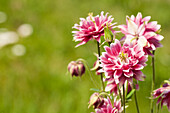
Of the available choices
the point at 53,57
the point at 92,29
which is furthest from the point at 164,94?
the point at 53,57

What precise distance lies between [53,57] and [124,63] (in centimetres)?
257

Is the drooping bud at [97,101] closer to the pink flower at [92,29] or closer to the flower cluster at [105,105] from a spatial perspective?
the flower cluster at [105,105]

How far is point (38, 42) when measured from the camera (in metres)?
4.06

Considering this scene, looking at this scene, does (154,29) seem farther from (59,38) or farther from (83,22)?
(59,38)

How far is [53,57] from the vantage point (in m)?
3.76

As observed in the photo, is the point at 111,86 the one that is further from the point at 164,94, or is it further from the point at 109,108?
the point at 164,94

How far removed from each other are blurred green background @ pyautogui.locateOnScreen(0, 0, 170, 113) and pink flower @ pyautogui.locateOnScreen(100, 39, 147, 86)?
1471 mm

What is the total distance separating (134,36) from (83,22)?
0.25 meters

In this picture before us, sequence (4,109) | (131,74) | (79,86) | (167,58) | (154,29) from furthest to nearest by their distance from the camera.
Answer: (167,58) → (79,86) → (4,109) → (154,29) → (131,74)

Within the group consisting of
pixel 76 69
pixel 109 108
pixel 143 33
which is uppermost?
pixel 143 33

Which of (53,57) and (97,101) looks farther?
(53,57)

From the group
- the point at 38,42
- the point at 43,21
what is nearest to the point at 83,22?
the point at 38,42

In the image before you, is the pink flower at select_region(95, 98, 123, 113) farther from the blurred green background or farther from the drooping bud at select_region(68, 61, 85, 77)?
the blurred green background

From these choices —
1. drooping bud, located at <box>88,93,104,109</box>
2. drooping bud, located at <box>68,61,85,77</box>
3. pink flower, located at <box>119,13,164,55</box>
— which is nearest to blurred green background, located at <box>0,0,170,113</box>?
drooping bud, located at <box>68,61,85,77</box>
